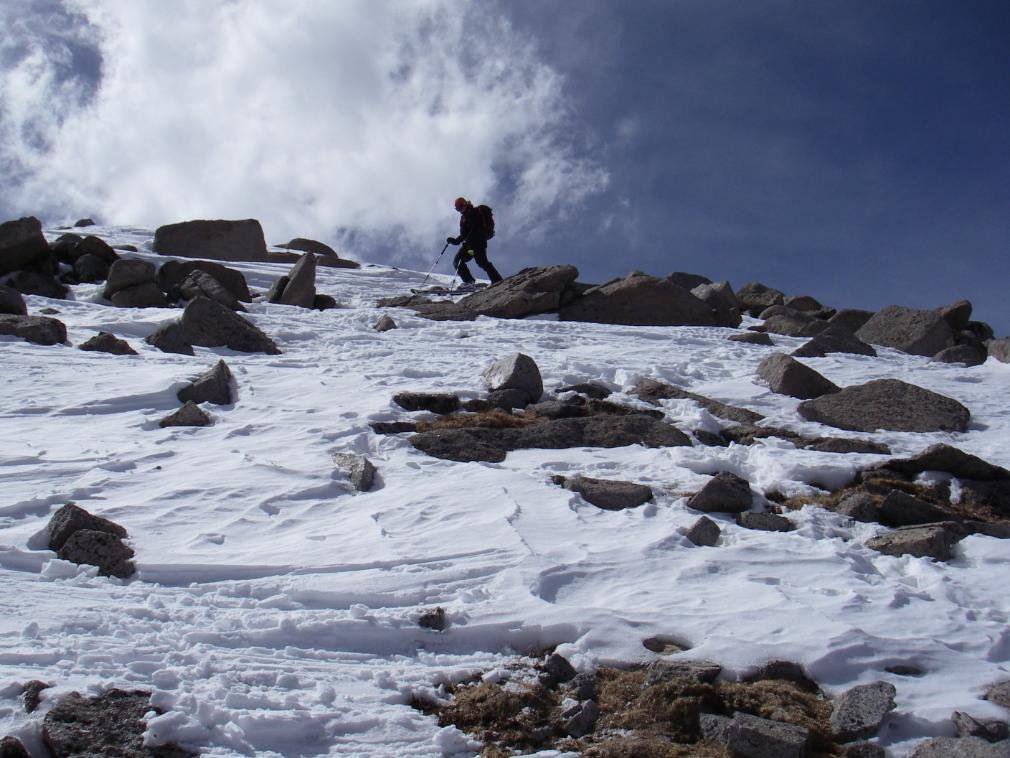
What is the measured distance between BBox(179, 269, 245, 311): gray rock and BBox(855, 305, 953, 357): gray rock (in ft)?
40.1

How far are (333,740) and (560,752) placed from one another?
40.9 inches

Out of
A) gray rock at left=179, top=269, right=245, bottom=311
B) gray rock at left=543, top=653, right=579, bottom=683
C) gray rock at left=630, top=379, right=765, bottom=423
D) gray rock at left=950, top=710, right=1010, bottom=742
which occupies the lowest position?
gray rock at left=543, top=653, right=579, bottom=683

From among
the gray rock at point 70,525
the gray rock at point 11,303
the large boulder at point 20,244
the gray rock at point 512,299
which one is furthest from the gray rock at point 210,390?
the large boulder at point 20,244

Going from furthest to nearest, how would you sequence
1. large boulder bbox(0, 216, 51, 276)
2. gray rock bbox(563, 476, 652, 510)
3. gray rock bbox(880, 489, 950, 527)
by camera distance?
large boulder bbox(0, 216, 51, 276)
gray rock bbox(563, 476, 652, 510)
gray rock bbox(880, 489, 950, 527)

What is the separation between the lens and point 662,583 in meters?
5.60

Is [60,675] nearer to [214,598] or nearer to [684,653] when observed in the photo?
[214,598]

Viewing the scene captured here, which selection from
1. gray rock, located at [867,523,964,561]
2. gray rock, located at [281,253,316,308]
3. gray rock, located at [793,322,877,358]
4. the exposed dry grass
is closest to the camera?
gray rock, located at [867,523,964,561]

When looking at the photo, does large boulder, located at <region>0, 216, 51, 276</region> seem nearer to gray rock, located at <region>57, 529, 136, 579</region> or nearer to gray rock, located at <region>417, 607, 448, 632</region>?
gray rock, located at <region>57, 529, 136, 579</region>

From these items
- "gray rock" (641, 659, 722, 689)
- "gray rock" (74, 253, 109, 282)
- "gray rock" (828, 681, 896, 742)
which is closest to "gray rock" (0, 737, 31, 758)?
"gray rock" (641, 659, 722, 689)

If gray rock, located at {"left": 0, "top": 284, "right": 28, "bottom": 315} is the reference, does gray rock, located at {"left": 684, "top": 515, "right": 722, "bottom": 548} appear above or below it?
below

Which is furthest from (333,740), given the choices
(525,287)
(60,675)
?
(525,287)

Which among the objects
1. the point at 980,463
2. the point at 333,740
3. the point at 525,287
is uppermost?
the point at 525,287

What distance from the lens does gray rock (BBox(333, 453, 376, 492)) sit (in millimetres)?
7273

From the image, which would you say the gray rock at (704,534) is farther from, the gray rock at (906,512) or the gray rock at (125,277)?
the gray rock at (125,277)
